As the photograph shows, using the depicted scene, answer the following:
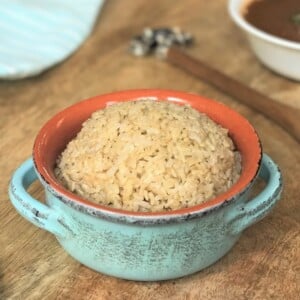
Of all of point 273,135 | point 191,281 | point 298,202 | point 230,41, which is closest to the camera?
point 191,281

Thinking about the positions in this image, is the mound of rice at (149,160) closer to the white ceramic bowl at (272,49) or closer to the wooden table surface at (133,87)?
the wooden table surface at (133,87)

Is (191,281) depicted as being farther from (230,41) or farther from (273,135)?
(230,41)

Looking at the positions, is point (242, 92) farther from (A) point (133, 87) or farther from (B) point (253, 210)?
(B) point (253, 210)

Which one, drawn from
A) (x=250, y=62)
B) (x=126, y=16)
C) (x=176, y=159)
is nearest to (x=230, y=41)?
(x=250, y=62)

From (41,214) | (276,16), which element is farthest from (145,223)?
(276,16)

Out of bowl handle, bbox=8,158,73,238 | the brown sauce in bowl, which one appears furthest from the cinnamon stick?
bowl handle, bbox=8,158,73,238

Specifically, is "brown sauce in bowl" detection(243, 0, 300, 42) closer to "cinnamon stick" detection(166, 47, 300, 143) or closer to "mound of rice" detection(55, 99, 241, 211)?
"cinnamon stick" detection(166, 47, 300, 143)

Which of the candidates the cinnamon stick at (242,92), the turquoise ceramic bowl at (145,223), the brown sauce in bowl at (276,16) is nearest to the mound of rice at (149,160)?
the turquoise ceramic bowl at (145,223)
